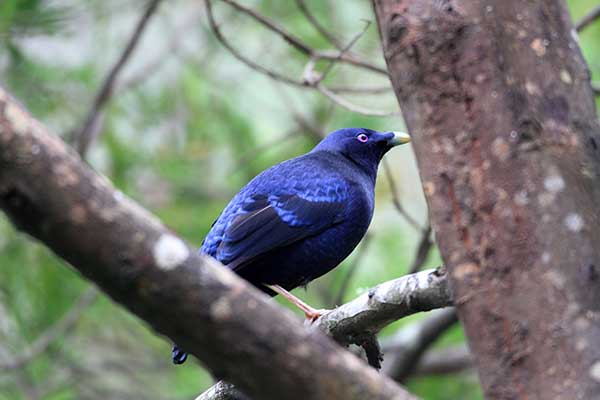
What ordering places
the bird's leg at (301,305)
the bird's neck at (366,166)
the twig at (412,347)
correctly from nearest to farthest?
the bird's leg at (301,305) < the bird's neck at (366,166) < the twig at (412,347)

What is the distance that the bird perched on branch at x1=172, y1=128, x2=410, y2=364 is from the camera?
15.3ft

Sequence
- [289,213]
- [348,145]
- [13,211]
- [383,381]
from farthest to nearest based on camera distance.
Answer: [348,145] → [289,213] → [383,381] → [13,211]

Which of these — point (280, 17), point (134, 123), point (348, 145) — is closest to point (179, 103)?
point (134, 123)

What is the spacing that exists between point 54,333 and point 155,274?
4.40 meters

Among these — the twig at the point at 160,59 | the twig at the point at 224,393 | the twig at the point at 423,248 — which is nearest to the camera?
the twig at the point at 224,393

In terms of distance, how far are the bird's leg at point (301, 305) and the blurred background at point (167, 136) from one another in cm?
101

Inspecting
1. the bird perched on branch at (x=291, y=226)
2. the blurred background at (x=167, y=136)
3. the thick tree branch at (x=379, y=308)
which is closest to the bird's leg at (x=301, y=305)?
the bird perched on branch at (x=291, y=226)

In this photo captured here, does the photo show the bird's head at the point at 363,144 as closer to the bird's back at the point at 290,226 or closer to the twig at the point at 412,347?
the bird's back at the point at 290,226

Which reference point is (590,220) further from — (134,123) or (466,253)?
(134,123)

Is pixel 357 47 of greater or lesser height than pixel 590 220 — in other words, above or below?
below

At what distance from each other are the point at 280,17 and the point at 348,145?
7.36 ft

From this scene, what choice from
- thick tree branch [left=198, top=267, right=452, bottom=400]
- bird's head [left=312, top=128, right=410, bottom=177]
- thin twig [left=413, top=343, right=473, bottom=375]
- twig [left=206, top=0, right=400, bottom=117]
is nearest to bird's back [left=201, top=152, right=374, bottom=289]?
twig [left=206, top=0, right=400, bottom=117]

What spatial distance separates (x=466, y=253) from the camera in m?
2.48

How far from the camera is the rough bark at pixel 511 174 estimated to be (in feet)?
7.70
